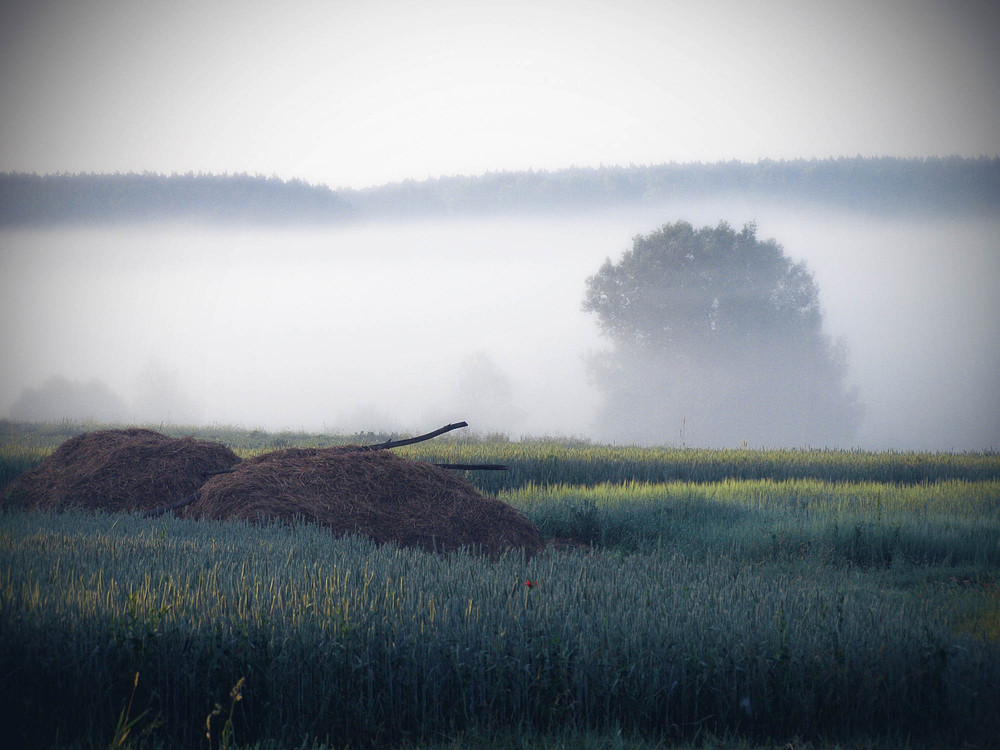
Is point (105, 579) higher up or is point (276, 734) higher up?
point (105, 579)

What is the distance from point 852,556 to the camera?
10.6 m

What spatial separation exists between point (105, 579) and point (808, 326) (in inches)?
2031

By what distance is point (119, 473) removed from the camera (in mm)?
12336

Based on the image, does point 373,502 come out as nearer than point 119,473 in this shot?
Yes

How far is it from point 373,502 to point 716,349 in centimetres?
4190

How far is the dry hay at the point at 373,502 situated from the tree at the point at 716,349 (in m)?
39.2

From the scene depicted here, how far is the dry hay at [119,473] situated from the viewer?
1187cm

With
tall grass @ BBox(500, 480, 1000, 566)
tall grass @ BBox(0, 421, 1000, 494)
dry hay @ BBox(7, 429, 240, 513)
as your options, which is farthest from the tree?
dry hay @ BBox(7, 429, 240, 513)

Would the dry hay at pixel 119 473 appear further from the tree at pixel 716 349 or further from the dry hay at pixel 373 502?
the tree at pixel 716 349

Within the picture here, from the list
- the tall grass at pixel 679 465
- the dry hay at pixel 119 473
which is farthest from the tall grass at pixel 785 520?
the dry hay at pixel 119 473

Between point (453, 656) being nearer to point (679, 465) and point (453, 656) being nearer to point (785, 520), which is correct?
point (785, 520)

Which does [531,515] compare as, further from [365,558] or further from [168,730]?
[168,730]

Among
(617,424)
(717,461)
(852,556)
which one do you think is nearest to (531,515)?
(852,556)

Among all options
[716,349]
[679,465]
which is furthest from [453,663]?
[716,349]
